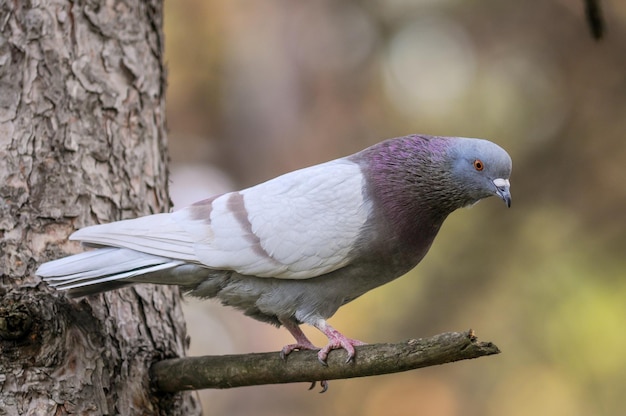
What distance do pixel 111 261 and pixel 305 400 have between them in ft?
21.5

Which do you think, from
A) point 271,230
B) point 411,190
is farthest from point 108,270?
point 411,190

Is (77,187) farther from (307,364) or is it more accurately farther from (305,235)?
(307,364)

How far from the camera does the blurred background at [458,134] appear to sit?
26.9 feet

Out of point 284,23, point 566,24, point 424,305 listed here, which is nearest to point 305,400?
point 424,305

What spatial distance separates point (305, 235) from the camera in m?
4.04

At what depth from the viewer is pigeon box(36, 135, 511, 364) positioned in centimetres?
396

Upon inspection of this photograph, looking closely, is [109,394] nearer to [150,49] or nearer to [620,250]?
[150,49]

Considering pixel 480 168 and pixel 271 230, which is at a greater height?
pixel 480 168

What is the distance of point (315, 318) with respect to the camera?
4117 mm

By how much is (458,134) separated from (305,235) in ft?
17.9

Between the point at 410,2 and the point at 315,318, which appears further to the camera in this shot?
the point at 410,2

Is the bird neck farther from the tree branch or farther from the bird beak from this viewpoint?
the tree branch

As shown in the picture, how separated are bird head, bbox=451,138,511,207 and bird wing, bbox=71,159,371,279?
1.82ft

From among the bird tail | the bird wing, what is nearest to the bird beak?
the bird wing
